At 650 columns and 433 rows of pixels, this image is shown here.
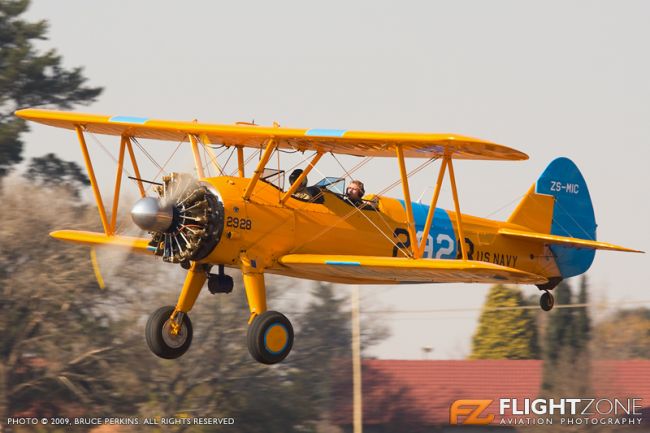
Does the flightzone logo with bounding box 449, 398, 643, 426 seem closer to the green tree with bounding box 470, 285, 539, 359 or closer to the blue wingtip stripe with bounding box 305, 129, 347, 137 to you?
the green tree with bounding box 470, 285, 539, 359

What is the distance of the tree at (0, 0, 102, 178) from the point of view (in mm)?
38000

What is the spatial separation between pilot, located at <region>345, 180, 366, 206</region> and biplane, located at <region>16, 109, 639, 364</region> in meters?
0.07

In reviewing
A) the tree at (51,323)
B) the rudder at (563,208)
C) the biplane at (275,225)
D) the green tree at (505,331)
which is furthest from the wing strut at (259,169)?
the green tree at (505,331)

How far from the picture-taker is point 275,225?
13.3m

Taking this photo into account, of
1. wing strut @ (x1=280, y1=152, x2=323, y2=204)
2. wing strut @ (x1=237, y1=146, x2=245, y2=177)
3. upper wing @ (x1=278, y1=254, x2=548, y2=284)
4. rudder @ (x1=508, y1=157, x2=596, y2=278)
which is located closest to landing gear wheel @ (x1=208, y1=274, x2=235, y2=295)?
upper wing @ (x1=278, y1=254, x2=548, y2=284)

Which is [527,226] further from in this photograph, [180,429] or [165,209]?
[180,429]

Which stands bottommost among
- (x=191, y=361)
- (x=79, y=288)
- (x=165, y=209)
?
(x=191, y=361)

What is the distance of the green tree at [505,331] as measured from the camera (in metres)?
39.2

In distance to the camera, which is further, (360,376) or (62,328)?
(360,376)

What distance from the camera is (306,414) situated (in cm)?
3419

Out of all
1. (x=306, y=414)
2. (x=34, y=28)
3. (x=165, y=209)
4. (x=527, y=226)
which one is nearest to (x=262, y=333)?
(x=165, y=209)

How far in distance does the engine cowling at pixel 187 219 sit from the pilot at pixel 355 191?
2022 millimetres

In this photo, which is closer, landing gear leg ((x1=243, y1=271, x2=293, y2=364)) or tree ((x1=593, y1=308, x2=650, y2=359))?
landing gear leg ((x1=243, y1=271, x2=293, y2=364))

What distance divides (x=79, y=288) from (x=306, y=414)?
25.2 ft
